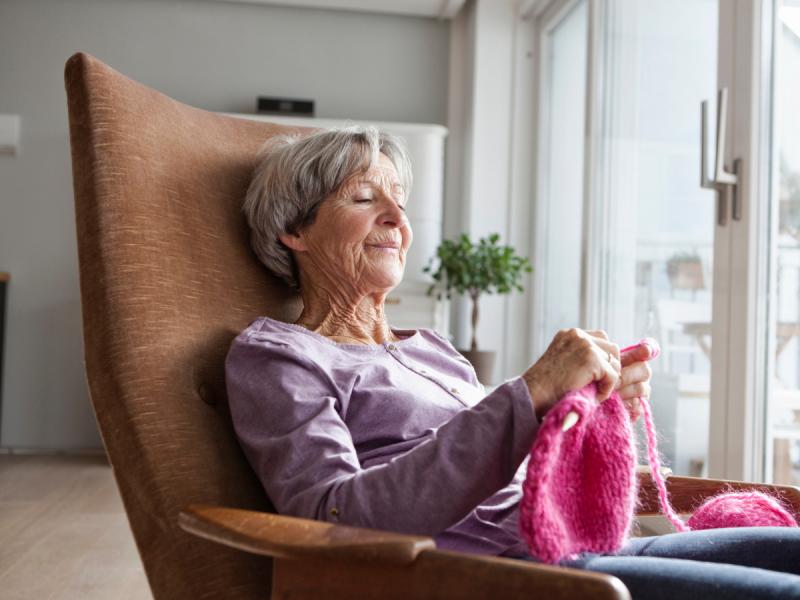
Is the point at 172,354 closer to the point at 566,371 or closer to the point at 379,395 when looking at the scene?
the point at 379,395

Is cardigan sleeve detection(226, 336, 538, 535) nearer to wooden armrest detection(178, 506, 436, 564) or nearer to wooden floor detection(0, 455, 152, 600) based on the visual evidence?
wooden armrest detection(178, 506, 436, 564)

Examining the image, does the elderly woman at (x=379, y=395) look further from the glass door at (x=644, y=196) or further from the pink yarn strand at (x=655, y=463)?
the glass door at (x=644, y=196)

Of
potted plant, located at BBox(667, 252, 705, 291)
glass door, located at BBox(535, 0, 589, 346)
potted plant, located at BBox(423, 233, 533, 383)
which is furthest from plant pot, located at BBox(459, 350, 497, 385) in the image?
potted plant, located at BBox(667, 252, 705, 291)

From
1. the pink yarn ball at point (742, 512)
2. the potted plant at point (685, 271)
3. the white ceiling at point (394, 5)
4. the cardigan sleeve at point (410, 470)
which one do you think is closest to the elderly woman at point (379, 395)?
the cardigan sleeve at point (410, 470)

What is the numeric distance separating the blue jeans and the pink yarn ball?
4.3 inches

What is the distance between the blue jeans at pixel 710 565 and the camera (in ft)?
2.94

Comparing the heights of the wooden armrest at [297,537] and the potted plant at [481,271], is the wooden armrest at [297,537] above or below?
below

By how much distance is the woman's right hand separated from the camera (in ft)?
3.35

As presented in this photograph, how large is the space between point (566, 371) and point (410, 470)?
0.22m

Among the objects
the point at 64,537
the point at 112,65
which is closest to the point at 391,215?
the point at 64,537

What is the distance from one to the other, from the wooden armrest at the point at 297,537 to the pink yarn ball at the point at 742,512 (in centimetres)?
65

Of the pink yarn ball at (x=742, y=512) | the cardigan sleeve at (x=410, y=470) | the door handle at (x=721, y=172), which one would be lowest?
the pink yarn ball at (x=742, y=512)

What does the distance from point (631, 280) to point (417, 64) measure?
89.3 inches

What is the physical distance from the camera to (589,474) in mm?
1097
